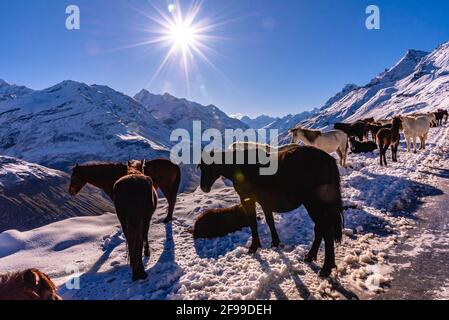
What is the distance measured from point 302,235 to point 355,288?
3060mm

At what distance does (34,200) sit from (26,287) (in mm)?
41449

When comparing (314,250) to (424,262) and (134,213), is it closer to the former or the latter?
(424,262)

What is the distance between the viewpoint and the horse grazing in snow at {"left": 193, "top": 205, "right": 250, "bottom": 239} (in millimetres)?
9289

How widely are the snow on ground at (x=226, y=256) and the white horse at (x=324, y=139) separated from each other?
6706 millimetres

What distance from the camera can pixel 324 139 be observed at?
20.5 meters

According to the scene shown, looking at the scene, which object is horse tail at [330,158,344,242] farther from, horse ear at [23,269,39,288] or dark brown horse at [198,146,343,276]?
horse ear at [23,269,39,288]

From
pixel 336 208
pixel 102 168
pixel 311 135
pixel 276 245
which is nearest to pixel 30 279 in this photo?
pixel 336 208

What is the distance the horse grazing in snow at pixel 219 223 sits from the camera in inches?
366

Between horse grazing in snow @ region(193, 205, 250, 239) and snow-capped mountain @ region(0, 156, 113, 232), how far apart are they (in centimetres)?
2898

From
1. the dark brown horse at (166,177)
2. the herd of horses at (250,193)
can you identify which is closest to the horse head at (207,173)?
the herd of horses at (250,193)

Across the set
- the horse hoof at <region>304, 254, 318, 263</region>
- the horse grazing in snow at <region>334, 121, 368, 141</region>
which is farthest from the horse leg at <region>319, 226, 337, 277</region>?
the horse grazing in snow at <region>334, 121, 368, 141</region>

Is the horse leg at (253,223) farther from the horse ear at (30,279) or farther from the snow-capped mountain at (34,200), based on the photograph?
the snow-capped mountain at (34,200)

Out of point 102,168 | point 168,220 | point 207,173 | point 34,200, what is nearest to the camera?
point 207,173
